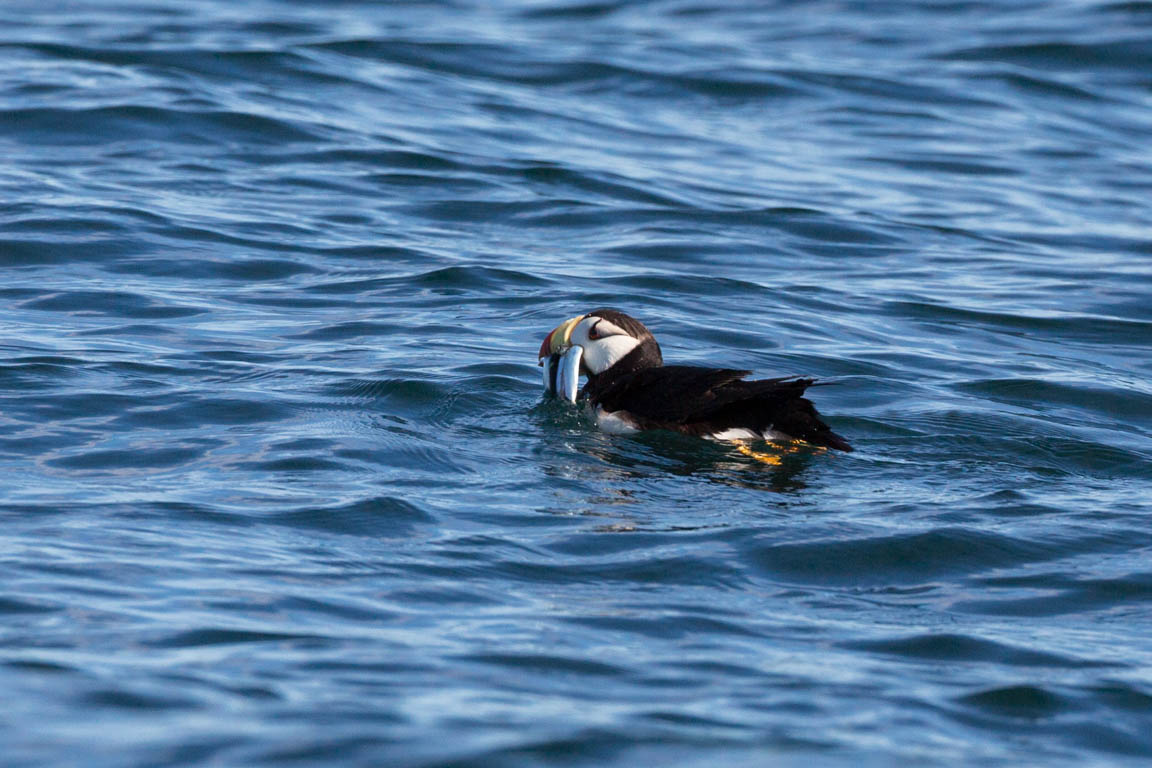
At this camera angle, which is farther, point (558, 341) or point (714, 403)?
point (558, 341)

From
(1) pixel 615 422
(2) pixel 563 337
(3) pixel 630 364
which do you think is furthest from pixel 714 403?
(2) pixel 563 337

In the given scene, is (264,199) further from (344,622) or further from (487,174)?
(344,622)

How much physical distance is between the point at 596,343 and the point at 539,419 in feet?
1.81

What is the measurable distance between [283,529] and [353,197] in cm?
827

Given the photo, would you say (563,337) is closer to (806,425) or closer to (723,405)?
(723,405)

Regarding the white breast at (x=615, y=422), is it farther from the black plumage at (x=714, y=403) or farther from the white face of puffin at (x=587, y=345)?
the white face of puffin at (x=587, y=345)

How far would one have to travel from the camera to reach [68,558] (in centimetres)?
581

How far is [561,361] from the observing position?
850cm

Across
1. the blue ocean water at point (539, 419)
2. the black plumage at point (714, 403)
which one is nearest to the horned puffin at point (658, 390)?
the black plumage at point (714, 403)

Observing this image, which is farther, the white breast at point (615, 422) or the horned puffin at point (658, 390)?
the white breast at point (615, 422)

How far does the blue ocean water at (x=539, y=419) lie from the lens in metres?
4.80

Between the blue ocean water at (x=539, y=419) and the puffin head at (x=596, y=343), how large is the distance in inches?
12.9

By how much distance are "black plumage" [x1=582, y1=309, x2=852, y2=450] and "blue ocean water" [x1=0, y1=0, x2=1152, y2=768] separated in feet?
0.46

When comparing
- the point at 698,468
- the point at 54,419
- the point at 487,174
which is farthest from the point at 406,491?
the point at 487,174
